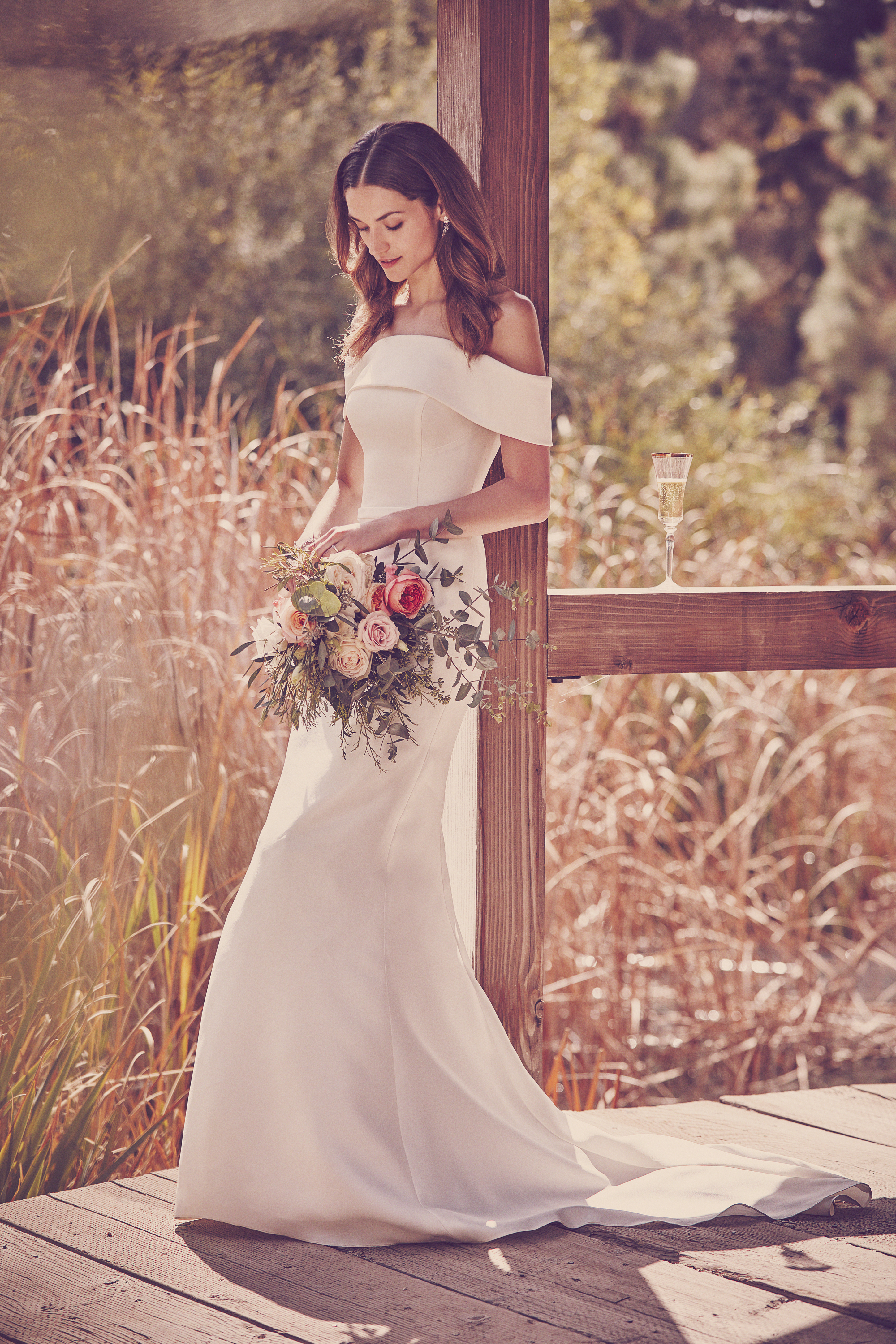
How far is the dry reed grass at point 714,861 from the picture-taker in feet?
12.2

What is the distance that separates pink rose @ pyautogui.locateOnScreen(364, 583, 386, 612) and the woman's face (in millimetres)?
572

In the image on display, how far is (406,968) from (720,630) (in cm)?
90

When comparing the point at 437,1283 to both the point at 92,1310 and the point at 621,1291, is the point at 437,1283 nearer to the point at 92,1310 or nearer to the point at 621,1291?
the point at 621,1291

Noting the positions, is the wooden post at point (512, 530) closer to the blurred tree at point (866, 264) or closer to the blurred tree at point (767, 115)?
the blurred tree at point (866, 264)

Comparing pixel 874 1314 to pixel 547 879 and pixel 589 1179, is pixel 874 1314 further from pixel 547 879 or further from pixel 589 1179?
pixel 547 879

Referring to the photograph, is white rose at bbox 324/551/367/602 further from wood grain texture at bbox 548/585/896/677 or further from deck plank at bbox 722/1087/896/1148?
deck plank at bbox 722/1087/896/1148

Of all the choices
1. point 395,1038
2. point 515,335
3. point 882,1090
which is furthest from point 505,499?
point 882,1090

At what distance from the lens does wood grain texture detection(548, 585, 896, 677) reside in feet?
8.50

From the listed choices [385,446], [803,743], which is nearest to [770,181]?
[803,743]

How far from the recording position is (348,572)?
7.00ft

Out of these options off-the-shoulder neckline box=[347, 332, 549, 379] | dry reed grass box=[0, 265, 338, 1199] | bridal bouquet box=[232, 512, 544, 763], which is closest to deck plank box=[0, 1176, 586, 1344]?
dry reed grass box=[0, 265, 338, 1199]

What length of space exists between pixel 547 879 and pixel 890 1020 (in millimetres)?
1146

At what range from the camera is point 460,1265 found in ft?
6.79

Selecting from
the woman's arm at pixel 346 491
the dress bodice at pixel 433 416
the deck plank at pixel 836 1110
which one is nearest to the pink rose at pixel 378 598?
the dress bodice at pixel 433 416
